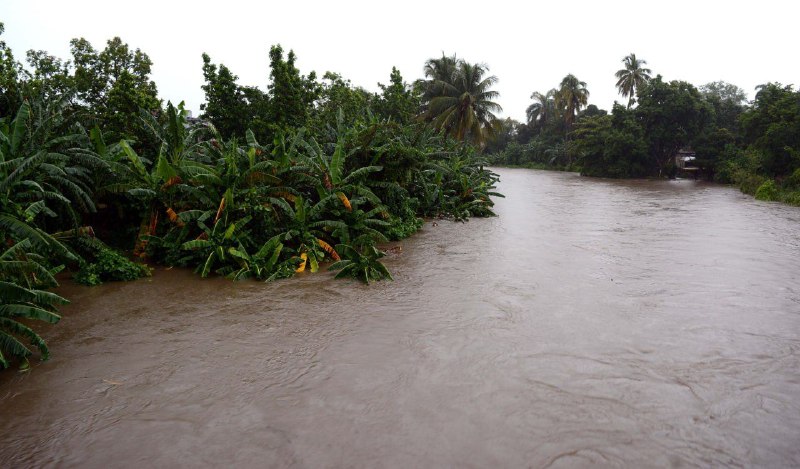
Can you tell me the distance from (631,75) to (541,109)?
15.0 m

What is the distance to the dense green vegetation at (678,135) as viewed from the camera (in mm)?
21781

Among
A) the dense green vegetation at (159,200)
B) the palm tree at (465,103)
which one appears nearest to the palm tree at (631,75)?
the palm tree at (465,103)

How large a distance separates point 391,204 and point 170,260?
4957mm

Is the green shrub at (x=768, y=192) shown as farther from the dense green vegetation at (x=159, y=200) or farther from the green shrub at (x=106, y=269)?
the green shrub at (x=106, y=269)

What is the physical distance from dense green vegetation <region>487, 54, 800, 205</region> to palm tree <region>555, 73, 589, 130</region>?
0.09 m

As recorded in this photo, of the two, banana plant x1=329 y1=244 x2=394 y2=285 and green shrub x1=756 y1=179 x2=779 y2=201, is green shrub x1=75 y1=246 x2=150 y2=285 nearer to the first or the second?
banana plant x1=329 y1=244 x2=394 y2=285

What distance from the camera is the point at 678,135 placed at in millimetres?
30812

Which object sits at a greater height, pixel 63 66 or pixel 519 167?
pixel 63 66

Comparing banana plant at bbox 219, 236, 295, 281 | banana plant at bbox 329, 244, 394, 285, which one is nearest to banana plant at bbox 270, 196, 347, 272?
banana plant at bbox 219, 236, 295, 281

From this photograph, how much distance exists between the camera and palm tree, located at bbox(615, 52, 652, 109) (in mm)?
42250

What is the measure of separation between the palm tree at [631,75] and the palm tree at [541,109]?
34.4ft

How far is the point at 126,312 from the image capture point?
16.9ft

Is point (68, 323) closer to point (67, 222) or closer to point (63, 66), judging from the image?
point (67, 222)

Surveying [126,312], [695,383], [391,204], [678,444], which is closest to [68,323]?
[126,312]
